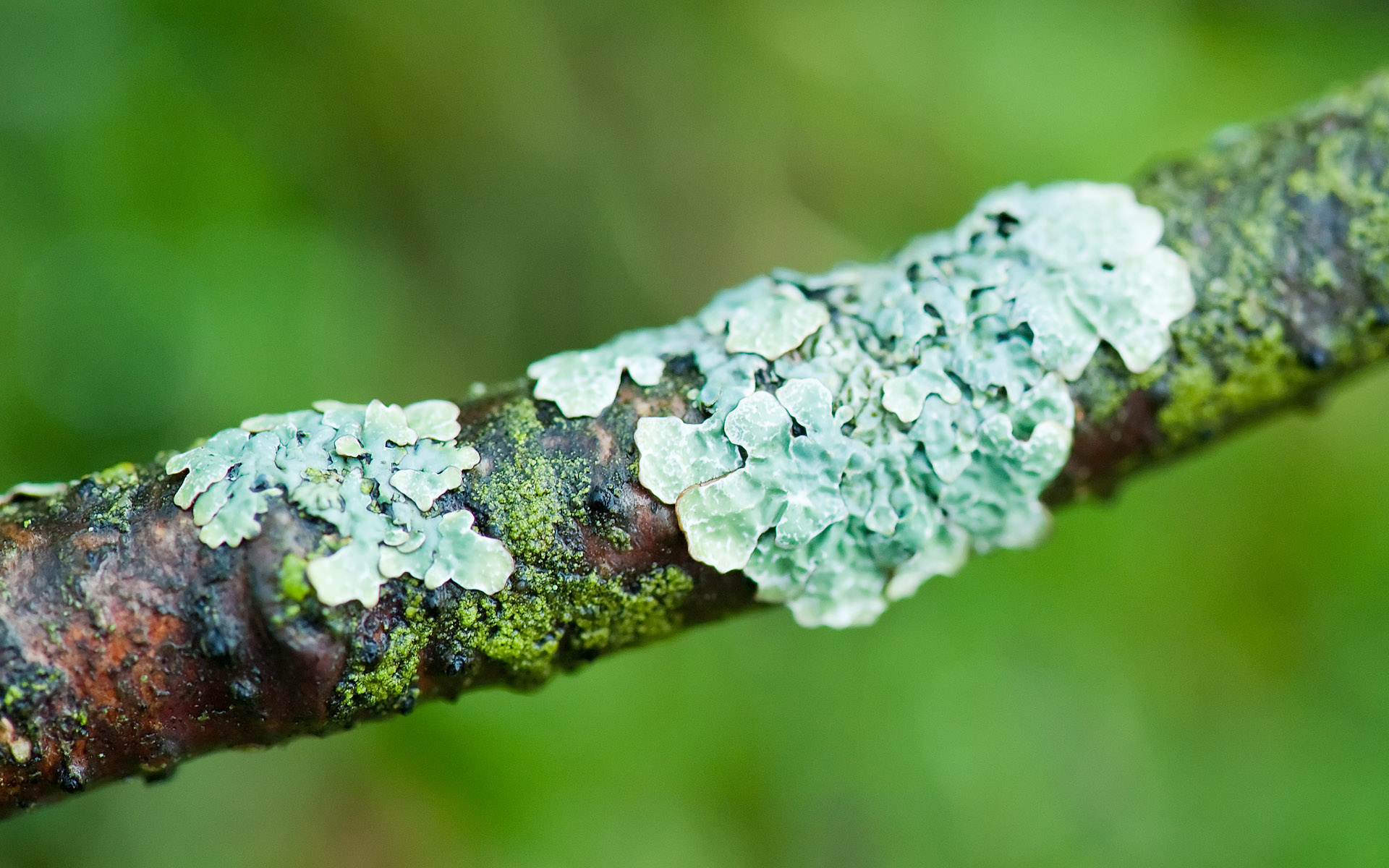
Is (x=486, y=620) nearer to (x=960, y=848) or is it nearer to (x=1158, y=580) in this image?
(x=960, y=848)

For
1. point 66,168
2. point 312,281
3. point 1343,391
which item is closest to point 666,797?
point 312,281

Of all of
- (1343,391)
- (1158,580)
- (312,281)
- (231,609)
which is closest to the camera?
(231,609)

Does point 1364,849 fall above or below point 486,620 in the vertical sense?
below

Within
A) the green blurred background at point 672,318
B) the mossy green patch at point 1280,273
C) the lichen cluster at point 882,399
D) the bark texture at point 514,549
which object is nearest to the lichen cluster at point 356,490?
the bark texture at point 514,549

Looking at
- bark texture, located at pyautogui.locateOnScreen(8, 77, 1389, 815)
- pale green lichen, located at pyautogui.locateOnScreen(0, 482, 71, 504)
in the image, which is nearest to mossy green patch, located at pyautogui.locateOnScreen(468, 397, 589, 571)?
bark texture, located at pyautogui.locateOnScreen(8, 77, 1389, 815)

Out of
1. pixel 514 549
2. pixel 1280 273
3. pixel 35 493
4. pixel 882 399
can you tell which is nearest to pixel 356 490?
pixel 514 549

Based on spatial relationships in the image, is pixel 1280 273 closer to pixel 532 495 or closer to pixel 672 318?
pixel 532 495

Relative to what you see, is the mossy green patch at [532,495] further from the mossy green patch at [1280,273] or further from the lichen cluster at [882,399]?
the mossy green patch at [1280,273]
